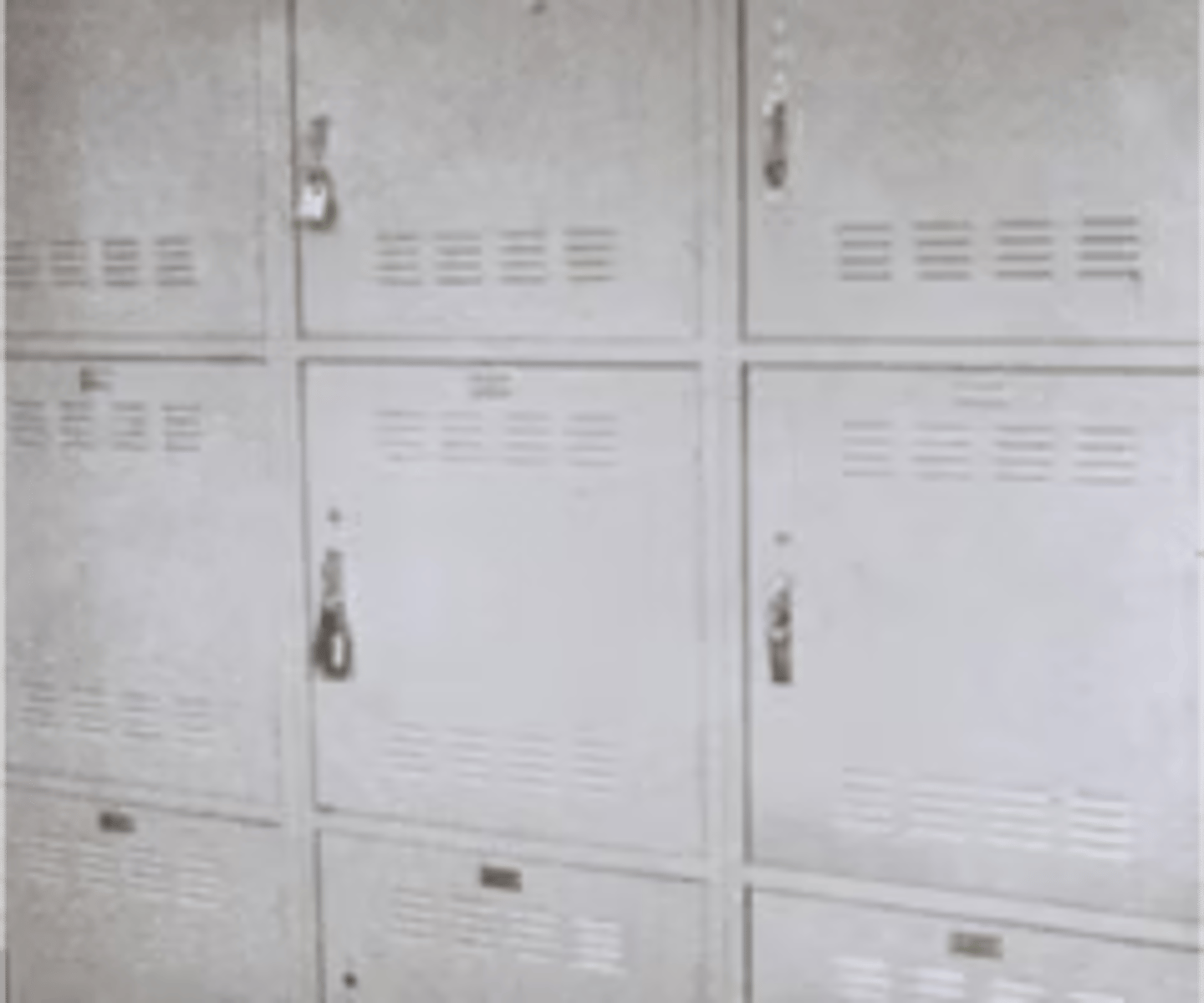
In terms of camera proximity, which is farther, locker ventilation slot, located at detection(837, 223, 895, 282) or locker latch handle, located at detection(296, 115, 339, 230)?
locker latch handle, located at detection(296, 115, 339, 230)

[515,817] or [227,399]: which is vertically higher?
[227,399]

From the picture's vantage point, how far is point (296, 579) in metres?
3.03

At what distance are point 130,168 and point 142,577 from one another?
2.30 ft

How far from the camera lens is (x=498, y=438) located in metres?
2.85

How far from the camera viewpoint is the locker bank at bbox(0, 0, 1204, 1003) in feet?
8.16

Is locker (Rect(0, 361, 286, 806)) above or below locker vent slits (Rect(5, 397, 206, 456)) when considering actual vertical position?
below

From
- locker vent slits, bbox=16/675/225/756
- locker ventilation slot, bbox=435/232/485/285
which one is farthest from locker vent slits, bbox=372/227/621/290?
locker vent slits, bbox=16/675/225/756

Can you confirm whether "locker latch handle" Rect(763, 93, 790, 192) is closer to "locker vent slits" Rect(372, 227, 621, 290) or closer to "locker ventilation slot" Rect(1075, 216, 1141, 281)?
"locker vent slits" Rect(372, 227, 621, 290)

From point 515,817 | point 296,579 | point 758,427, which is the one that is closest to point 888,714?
point 758,427

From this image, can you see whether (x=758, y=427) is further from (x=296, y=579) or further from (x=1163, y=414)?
(x=296, y=579)

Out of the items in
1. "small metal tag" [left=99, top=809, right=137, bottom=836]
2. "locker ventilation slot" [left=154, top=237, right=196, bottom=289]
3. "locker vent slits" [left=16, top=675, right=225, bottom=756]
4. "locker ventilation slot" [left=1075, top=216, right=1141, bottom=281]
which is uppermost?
"locker ventilation slot" [left=154, top=237, right=196, bottom=289]

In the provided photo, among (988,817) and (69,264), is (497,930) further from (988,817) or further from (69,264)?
(69,264)

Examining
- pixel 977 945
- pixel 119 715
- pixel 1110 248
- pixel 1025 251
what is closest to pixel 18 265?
pixel 119 715

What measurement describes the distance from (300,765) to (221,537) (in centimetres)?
41
